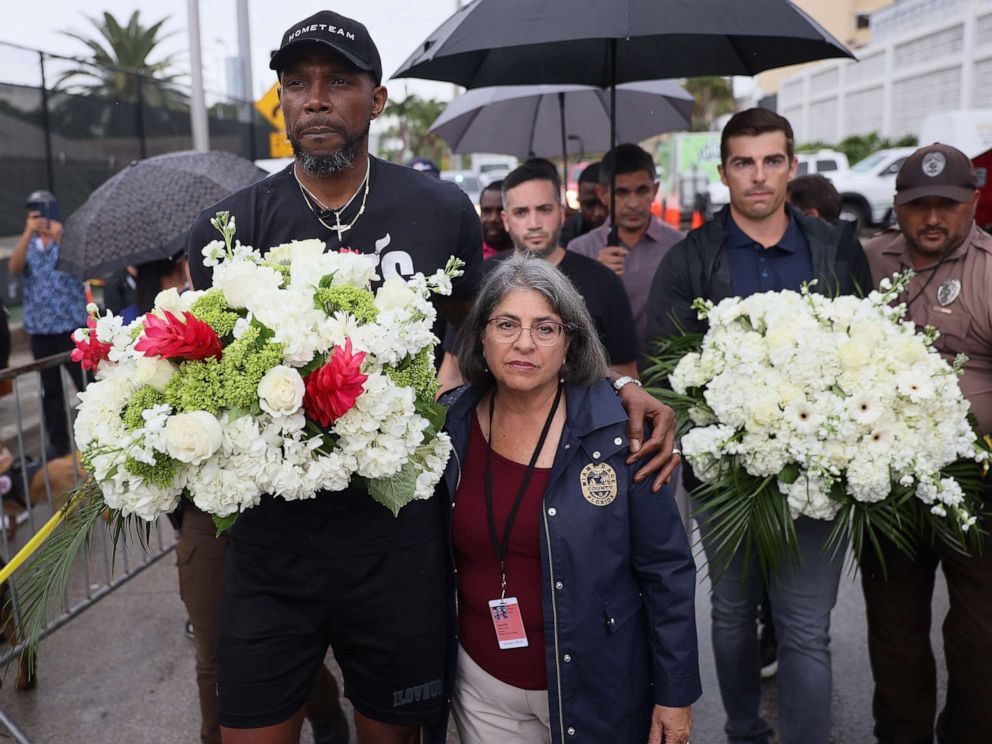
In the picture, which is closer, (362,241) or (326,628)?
(326,628)

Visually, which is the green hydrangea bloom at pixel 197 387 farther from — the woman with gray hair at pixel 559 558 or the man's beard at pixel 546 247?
the man's beard at pixel 546 247

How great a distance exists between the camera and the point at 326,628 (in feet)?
8.50

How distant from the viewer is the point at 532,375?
2686mm

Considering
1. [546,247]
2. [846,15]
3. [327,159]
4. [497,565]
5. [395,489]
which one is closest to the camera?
[395,489]

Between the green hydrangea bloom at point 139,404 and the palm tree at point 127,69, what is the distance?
411 inches

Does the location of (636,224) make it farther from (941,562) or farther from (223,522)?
(223,522)

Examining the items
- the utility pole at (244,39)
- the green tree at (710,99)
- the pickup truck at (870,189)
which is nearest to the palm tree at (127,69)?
the utility pole at (244,39)

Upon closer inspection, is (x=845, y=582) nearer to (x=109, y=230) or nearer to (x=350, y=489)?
(x=350, y=489)

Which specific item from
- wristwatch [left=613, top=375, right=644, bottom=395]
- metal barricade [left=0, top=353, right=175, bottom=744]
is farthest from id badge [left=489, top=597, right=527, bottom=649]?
metal barricade [left=0, top=353, right=175, bottom=744]

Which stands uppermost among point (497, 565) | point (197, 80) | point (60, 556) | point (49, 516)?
point (197, 80)

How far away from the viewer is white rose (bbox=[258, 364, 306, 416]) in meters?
2.05

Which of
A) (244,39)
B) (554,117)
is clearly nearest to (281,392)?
(554,117)

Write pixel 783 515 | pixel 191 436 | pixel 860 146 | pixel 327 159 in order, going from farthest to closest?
1. pixel 860 146
2. pixel 783 515
3. pixel 327 159
4. pixel 191 436

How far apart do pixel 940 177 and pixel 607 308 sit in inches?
52.0
